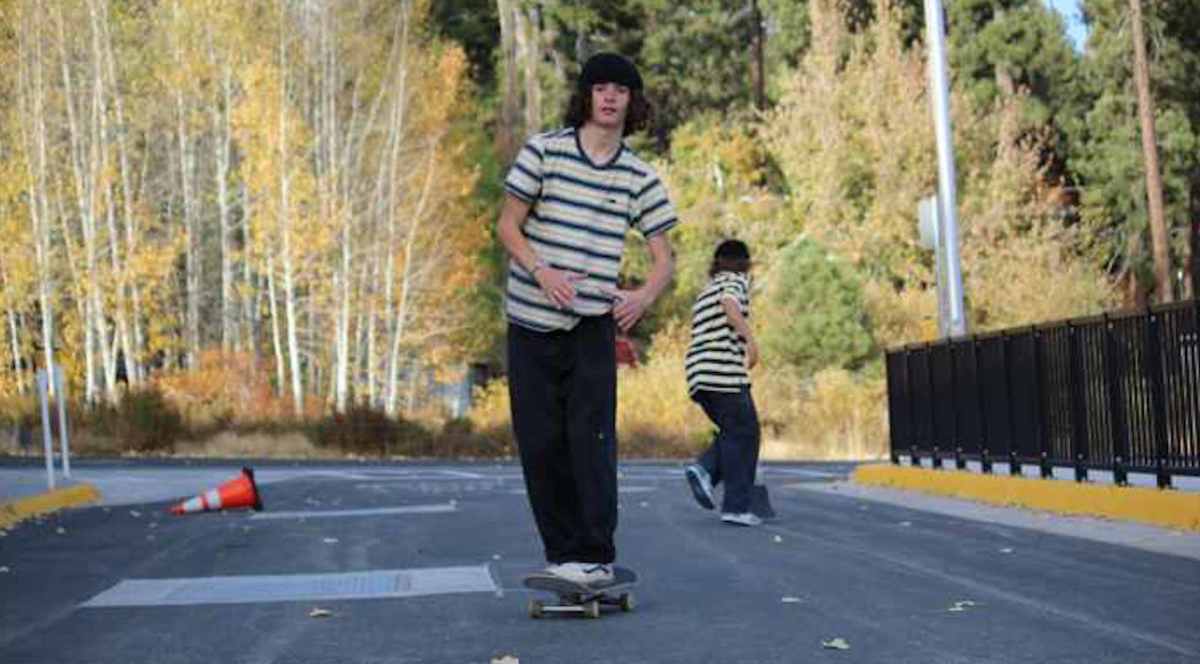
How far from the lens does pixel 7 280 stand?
4319 cm

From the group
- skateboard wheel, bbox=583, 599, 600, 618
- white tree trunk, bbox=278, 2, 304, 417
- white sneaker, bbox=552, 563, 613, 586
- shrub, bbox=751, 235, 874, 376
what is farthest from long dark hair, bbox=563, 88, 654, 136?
white tree trunk, bbox=278, 2, 304, 417

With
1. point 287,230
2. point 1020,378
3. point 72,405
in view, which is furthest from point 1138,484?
point 287,230

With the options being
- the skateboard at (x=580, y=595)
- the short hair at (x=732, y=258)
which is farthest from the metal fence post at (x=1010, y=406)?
the skateboard at (x=580, y=595)

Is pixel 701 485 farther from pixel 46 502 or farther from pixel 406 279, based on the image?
pixel 406 279

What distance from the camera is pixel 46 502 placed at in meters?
17.5

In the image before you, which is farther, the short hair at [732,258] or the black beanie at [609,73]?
the short hair at [732,258]

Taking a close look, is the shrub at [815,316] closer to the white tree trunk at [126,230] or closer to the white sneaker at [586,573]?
the white tree trunk at [126,230]

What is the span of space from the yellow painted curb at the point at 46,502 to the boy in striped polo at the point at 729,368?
5325 millimetres

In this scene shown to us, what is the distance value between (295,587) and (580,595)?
Result: 6.25ft

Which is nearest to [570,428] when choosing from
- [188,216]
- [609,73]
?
[609,73]

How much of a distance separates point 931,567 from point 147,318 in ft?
132

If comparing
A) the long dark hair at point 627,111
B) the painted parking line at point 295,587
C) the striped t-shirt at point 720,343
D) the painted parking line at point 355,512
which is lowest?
the painted parking line at point 295,587

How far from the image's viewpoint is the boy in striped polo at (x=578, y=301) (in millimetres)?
7297

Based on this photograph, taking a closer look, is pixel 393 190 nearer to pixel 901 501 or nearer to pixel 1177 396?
pixel 901 501
